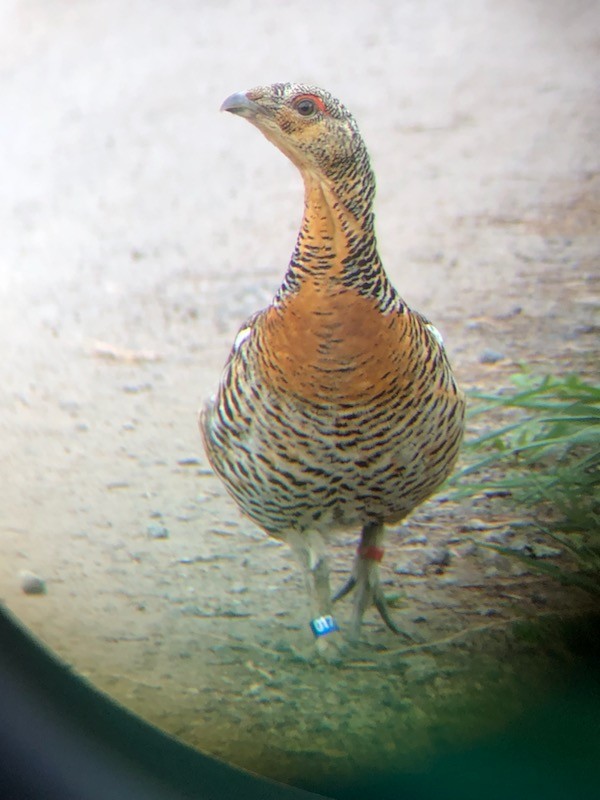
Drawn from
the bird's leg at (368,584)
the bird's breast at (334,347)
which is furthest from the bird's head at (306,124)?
the bird's leg at (368,584)

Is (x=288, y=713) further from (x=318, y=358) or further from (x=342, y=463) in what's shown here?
(x=318, y=358)

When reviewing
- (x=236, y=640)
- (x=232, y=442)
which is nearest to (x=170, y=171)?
(x=232, y=442)

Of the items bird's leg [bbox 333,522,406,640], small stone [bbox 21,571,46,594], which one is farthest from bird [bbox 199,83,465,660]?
small stone [bbox 21,571,46,594]

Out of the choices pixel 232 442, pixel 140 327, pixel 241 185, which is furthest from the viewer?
pixel 140 327

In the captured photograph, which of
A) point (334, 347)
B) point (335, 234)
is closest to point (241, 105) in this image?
point (335, 234)

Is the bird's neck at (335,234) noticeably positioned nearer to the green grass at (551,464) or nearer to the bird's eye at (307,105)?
the bird's eye at (307,105)

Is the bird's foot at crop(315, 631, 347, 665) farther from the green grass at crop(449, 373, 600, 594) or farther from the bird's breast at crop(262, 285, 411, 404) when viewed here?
the bird's breast at crop(262, 285, 411, 404)
